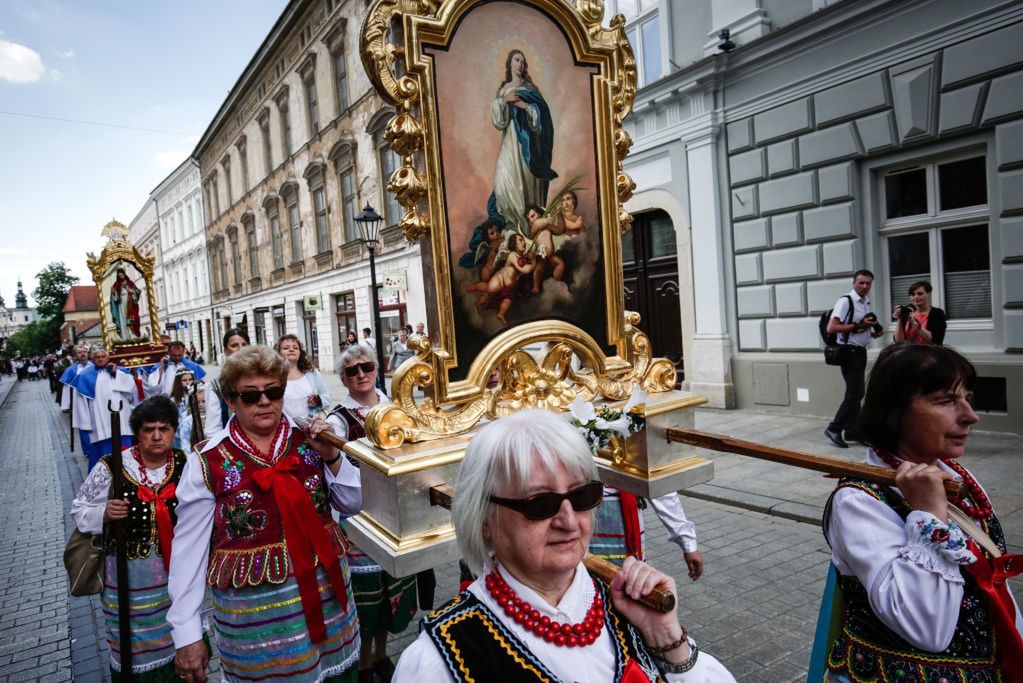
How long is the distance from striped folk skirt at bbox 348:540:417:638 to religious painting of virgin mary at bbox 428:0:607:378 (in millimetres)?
1779

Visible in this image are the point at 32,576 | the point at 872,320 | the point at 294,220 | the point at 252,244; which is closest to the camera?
the point at 32,576

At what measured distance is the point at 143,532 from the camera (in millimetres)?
3180

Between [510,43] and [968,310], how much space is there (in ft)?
25.5

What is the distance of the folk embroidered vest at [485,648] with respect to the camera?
1243mm

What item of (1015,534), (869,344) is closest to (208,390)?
(1015,534)

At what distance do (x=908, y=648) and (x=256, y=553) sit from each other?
2.12 meters

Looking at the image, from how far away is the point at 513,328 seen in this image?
247 centimetres

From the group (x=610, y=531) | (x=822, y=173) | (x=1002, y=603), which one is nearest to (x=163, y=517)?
(x=610, y=531)

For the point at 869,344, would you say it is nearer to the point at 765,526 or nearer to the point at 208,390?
the point at 765,526

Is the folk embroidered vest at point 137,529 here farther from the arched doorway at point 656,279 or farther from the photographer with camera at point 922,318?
the arched doorway at point 656,279

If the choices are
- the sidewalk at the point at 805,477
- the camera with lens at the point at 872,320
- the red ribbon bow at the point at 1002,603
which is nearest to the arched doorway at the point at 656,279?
the sidewalk at the point at 805,477

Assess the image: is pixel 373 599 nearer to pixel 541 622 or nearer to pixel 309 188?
pixel 541 622

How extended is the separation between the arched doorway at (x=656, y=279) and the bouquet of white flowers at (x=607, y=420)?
907 cm

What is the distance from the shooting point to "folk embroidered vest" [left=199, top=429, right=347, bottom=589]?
Result: 242cm
